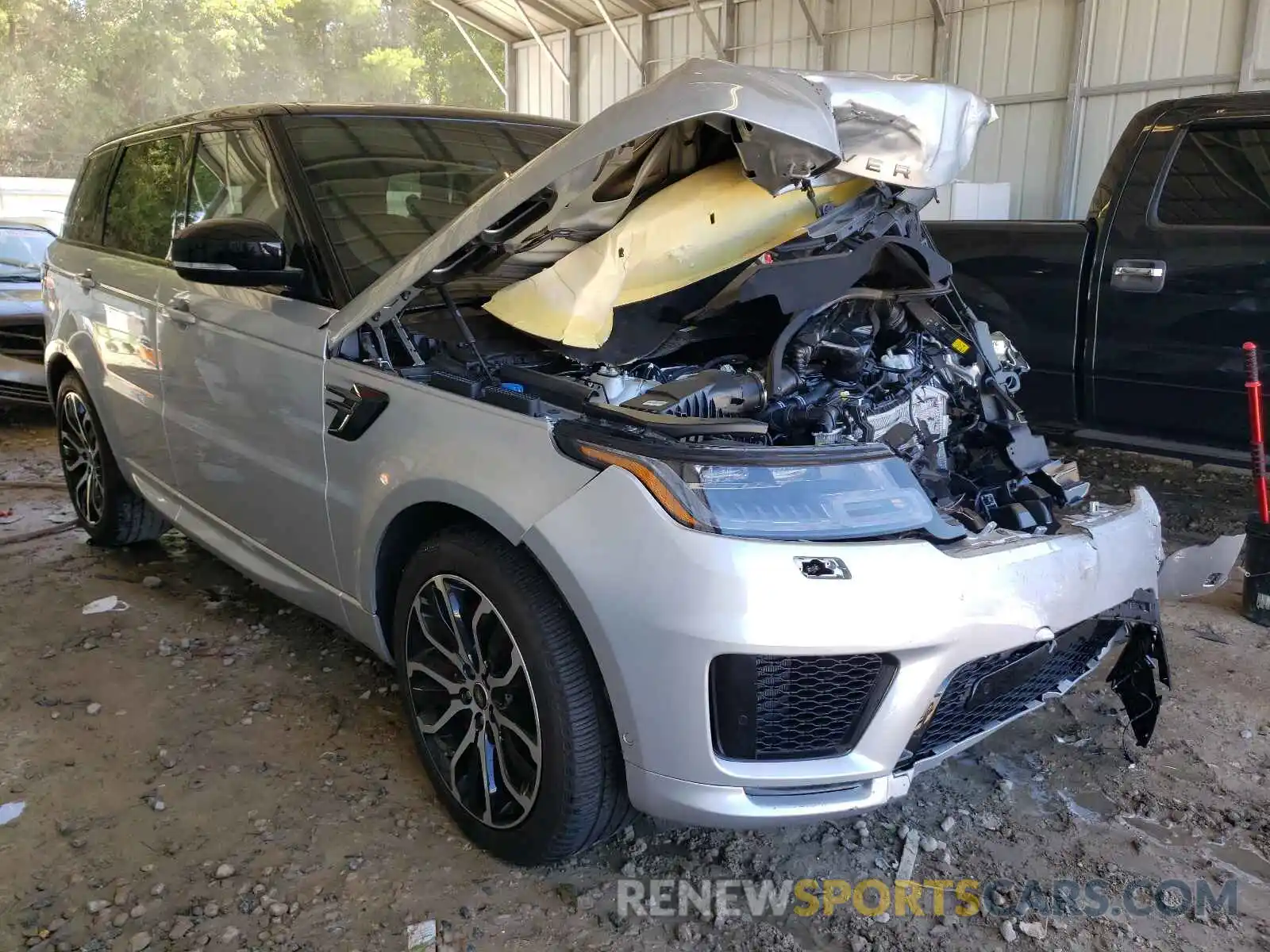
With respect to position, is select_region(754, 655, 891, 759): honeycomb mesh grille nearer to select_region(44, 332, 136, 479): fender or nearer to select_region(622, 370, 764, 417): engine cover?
select_region(622, 370, 764, 417): engine cover

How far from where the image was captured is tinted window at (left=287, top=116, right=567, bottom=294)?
112 inches

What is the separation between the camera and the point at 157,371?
3.42m

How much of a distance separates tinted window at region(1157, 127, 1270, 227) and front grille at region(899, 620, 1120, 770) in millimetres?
2721

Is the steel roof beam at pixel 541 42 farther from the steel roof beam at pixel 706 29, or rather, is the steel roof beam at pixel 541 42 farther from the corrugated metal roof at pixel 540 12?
the steel roof beam at pixel 706 29

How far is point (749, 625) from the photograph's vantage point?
5.83 ft

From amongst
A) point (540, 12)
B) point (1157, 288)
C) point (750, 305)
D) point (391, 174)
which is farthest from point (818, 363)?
point (540, 12)

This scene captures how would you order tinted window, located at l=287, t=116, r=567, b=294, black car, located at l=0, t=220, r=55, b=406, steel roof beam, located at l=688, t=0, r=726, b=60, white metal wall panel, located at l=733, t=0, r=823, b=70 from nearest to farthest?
tinted window, located at l=287, t=116, r=567, b=294 < black car, located at l=0, t=220, r=55, b=406 < white metal wall panel, located at l=733, t=0, r=823, b=70 < steel roof beam, located at l=688, t=0, r=726, b=60

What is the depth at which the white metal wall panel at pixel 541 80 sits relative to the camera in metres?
15.3

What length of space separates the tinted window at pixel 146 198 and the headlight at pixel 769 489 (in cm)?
246

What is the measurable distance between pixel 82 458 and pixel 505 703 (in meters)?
3.21

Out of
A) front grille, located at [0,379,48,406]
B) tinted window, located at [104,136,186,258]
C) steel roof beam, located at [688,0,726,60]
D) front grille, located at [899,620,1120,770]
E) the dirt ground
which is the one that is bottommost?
the dirt ground

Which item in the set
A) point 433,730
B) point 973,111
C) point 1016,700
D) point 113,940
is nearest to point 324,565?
point 433,730

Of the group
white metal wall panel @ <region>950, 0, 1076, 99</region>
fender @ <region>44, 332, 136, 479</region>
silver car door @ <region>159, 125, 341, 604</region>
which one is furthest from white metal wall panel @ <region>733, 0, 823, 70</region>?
silver car door @ <region>159, 125, 341, 604</region>

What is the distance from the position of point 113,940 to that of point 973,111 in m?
2.71
